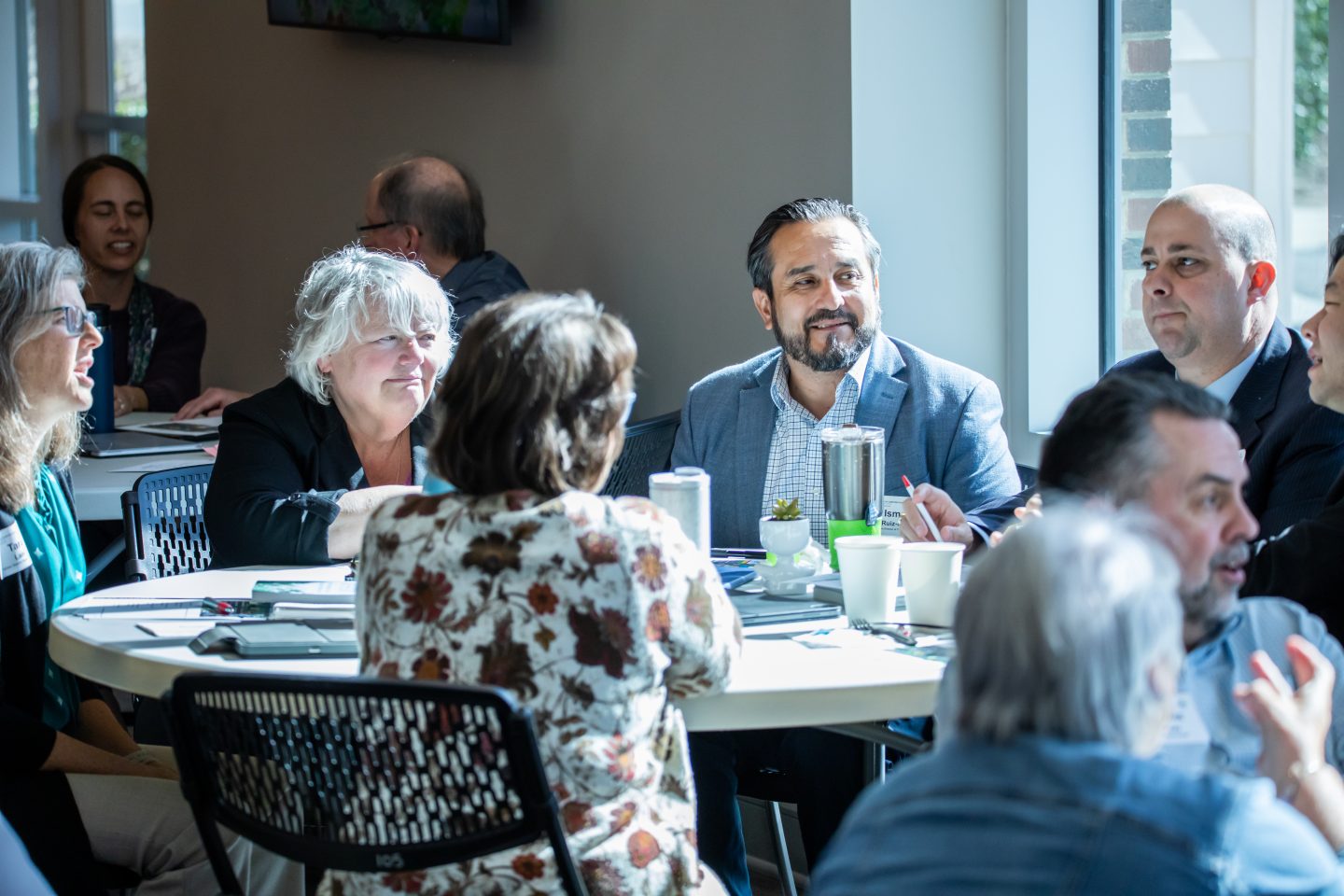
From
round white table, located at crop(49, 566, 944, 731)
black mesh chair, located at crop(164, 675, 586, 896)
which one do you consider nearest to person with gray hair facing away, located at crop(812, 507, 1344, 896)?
black mesh chair, located at crop(164, 675, 586, 896)

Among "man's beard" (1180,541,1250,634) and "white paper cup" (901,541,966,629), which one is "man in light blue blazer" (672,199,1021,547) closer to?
"white paper cup" (901,541,966,629)

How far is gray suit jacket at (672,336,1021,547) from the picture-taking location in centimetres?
272

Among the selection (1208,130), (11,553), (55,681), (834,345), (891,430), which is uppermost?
(1208,130)

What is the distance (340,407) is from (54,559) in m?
0.55

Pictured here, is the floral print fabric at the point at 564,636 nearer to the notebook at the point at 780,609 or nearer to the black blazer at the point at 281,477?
the notebook at the point at 780,609

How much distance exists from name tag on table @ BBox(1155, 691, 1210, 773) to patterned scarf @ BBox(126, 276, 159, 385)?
4382 millimetres

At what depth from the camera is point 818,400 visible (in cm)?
290

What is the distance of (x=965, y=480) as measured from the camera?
2713mm

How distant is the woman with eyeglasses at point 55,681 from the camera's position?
204cm

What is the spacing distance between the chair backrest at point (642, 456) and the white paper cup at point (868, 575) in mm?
1090

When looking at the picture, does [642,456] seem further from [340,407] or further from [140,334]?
[140,334]

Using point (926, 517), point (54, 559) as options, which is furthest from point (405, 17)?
point (926, 517)

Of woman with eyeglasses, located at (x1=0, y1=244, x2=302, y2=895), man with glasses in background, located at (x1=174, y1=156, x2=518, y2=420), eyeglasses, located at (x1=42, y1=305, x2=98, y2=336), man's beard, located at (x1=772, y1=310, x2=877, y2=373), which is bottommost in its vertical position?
woman with eyeglasses, located at (x1=0, y1=244, x2=302, y2=895)

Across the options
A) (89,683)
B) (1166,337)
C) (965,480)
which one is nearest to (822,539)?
(965,480)
